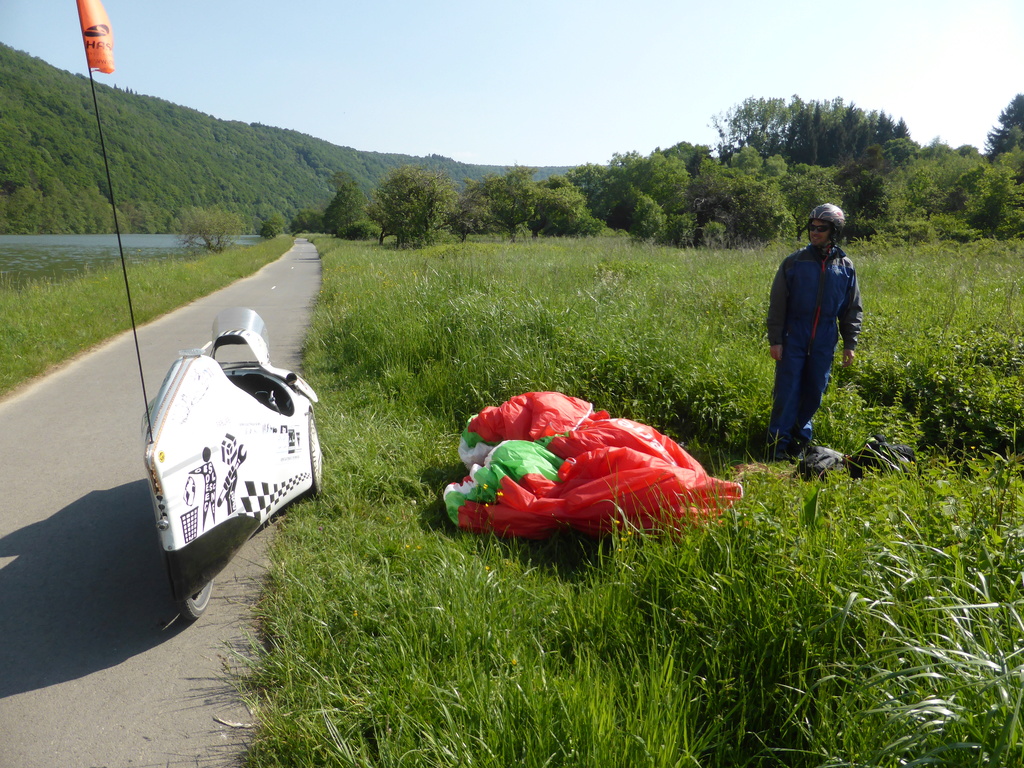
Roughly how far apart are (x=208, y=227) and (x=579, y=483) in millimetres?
41088

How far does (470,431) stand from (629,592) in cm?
240

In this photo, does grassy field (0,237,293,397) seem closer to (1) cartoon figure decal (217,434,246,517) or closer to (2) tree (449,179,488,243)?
(1) cartoon figure decal (217,434,246,517)

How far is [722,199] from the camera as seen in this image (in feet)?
96.2

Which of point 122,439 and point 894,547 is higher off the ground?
point 894,547

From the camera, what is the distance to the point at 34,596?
3113 mm

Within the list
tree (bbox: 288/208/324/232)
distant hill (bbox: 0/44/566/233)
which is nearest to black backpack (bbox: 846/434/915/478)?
distant hill (bbox: 0/44/566/233)

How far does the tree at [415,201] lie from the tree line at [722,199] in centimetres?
6

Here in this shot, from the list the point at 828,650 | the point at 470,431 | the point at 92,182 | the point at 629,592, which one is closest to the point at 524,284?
the point at 470,431

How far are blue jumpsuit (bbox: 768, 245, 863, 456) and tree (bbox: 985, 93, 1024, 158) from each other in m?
93.9

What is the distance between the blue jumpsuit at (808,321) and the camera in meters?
4.80

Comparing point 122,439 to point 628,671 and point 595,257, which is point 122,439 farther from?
point 595,257

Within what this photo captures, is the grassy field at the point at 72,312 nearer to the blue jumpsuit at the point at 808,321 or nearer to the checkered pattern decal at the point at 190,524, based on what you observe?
the checkered pattern decal at the point at 190,524

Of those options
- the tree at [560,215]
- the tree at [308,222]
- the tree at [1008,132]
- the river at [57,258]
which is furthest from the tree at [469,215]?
the tree at [308,222]

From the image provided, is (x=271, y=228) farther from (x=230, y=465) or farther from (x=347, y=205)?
(x=230, y=465)
